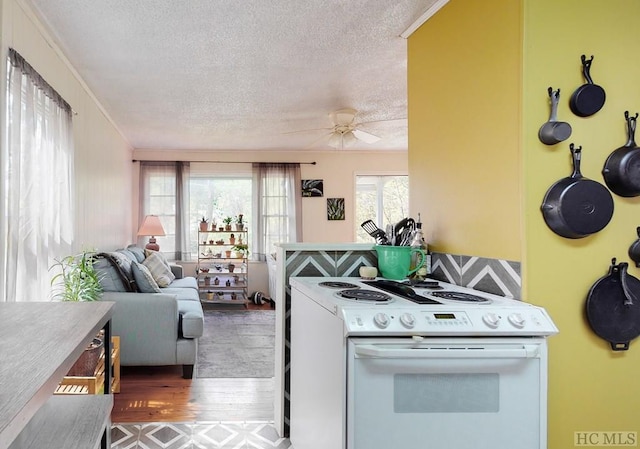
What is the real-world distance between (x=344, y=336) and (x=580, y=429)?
1055 millimetres

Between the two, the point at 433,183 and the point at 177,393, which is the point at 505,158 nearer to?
the point at 433,183

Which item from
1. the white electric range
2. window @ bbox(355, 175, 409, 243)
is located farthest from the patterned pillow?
the white electric range

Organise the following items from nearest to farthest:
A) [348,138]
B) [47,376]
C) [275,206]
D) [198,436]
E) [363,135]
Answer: [47,376], [198,436], [363,135], [348,138], [275,206]

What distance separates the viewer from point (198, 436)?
223 cm

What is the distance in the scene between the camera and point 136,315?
118 inches

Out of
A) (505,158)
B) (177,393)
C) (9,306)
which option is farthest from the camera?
(177,393)

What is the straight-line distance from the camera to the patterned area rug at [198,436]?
7.02ft

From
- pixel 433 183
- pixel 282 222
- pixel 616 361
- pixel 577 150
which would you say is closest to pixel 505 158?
pixel 577 150

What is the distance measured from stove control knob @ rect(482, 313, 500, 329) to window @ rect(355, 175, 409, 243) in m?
5.29

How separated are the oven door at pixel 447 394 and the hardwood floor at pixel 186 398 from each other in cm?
141

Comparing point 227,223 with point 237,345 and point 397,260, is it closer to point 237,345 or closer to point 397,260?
point 237,345

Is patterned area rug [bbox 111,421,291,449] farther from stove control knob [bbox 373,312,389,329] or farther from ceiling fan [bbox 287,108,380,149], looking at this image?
ceiling fan [bbox 287,108,380,149]

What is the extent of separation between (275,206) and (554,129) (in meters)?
5.10

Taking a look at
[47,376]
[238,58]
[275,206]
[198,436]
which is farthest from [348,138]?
[47,376]
